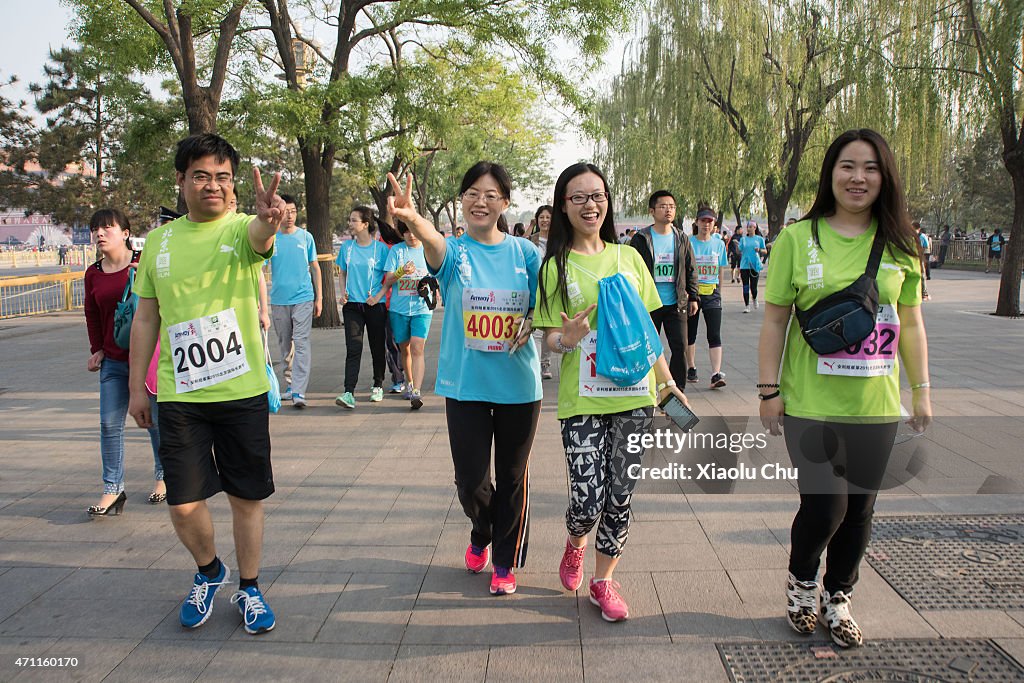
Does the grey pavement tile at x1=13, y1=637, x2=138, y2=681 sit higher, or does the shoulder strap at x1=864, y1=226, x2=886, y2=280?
the shoulder strap at x1=864, y1=226, x2=886, y2=280

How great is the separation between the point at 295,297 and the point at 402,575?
433cm

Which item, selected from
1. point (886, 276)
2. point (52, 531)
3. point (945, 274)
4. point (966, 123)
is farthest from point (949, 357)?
point (945, 274)

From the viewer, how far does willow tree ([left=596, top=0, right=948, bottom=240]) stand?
1892cm

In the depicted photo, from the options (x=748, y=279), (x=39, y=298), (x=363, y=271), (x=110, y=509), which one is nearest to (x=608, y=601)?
(x=110, y=509)

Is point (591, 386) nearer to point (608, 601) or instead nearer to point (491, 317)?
point (491, 317)

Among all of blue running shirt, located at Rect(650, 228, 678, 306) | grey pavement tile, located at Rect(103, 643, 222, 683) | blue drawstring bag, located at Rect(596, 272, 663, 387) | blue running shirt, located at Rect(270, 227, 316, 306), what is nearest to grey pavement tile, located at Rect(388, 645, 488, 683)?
grey pavement tile, located at Rect(103, 643, 222, 683)

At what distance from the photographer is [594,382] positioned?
310 centimetres

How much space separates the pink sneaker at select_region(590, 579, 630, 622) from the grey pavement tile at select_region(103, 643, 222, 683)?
149 centimetres

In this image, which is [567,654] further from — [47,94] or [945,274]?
[47,94]

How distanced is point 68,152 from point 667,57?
28.6 metres

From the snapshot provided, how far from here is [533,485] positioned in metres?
4.91

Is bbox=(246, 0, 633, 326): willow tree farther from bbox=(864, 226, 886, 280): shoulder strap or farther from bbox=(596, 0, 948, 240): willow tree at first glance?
bbox=(864, 226, 886, 280): shoulder strap

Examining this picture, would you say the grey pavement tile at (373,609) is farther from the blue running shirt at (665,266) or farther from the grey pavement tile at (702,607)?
the blue running shirt at (665,266)

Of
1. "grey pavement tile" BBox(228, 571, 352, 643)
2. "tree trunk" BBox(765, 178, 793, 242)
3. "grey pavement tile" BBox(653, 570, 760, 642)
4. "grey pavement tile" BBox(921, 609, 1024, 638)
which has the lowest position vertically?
"grey pavement tile" BBox(228, 571, 352, 643)
